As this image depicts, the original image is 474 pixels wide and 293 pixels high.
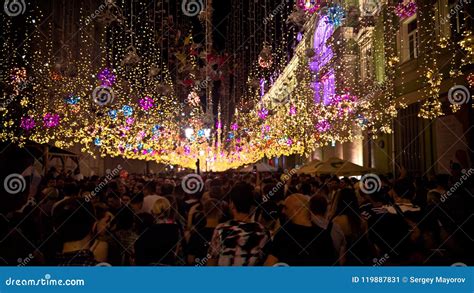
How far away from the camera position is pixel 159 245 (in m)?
4.66

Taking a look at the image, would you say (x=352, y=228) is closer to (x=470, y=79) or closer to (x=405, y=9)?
(x=470, y=79)

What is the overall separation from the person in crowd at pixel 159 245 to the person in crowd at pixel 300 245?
1.22 metres

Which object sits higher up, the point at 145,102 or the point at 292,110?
the point at 145,102

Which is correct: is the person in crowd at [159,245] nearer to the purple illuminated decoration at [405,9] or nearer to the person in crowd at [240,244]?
the person in crowd at [240,244]

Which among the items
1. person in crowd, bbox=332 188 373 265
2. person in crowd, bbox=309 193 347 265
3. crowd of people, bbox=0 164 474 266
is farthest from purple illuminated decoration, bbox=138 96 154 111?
person in crowd, bbox=309 193 347 265

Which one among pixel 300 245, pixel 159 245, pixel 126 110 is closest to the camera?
pixel 300 245

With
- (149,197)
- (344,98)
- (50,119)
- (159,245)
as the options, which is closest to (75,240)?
(159,245)

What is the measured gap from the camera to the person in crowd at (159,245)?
455 cm

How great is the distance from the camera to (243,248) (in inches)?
150

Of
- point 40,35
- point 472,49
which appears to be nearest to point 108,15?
point 472,49

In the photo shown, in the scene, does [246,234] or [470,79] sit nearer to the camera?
[246,234]

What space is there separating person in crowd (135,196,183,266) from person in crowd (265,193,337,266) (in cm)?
122

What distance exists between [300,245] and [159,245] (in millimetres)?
1560

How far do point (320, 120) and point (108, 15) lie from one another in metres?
16.7
